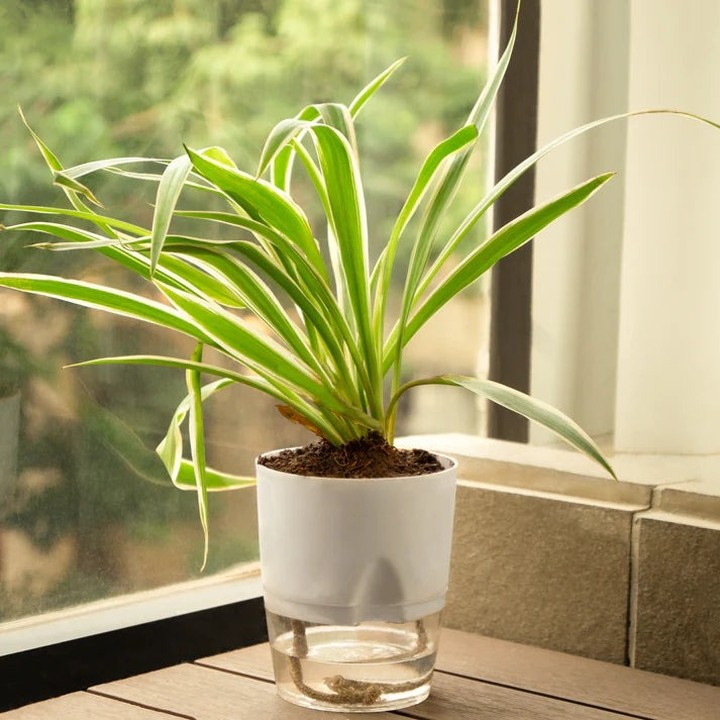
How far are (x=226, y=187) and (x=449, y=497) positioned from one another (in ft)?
1.16

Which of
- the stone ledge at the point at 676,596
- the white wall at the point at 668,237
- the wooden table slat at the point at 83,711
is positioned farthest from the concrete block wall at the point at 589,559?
the wooden table slat at the point at 83,711

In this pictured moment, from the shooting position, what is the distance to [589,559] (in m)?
1.28

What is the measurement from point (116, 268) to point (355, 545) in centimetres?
51

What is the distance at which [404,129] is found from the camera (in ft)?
5.61

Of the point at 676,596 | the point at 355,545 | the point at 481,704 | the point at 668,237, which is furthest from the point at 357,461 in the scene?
the point at 668,237

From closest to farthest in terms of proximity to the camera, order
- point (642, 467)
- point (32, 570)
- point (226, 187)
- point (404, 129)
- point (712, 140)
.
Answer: point (226, 187) → point (32, 570) → point (642, 467) → point (712, 140) → point (404, 129)

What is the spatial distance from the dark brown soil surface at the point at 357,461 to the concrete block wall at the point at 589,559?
0.81 feet

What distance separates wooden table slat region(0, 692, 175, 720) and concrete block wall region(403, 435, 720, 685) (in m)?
0.43

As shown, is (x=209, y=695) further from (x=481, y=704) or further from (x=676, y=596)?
(x=676, y=596)

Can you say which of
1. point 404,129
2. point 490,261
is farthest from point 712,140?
point 490,261

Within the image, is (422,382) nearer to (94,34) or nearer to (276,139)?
(276,139)

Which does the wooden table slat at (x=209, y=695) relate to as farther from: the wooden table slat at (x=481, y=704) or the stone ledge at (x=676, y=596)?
the stone ledge at (x=676, y=596)

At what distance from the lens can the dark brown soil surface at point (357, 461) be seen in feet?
3.53

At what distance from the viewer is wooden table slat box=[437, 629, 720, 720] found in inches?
44.9
